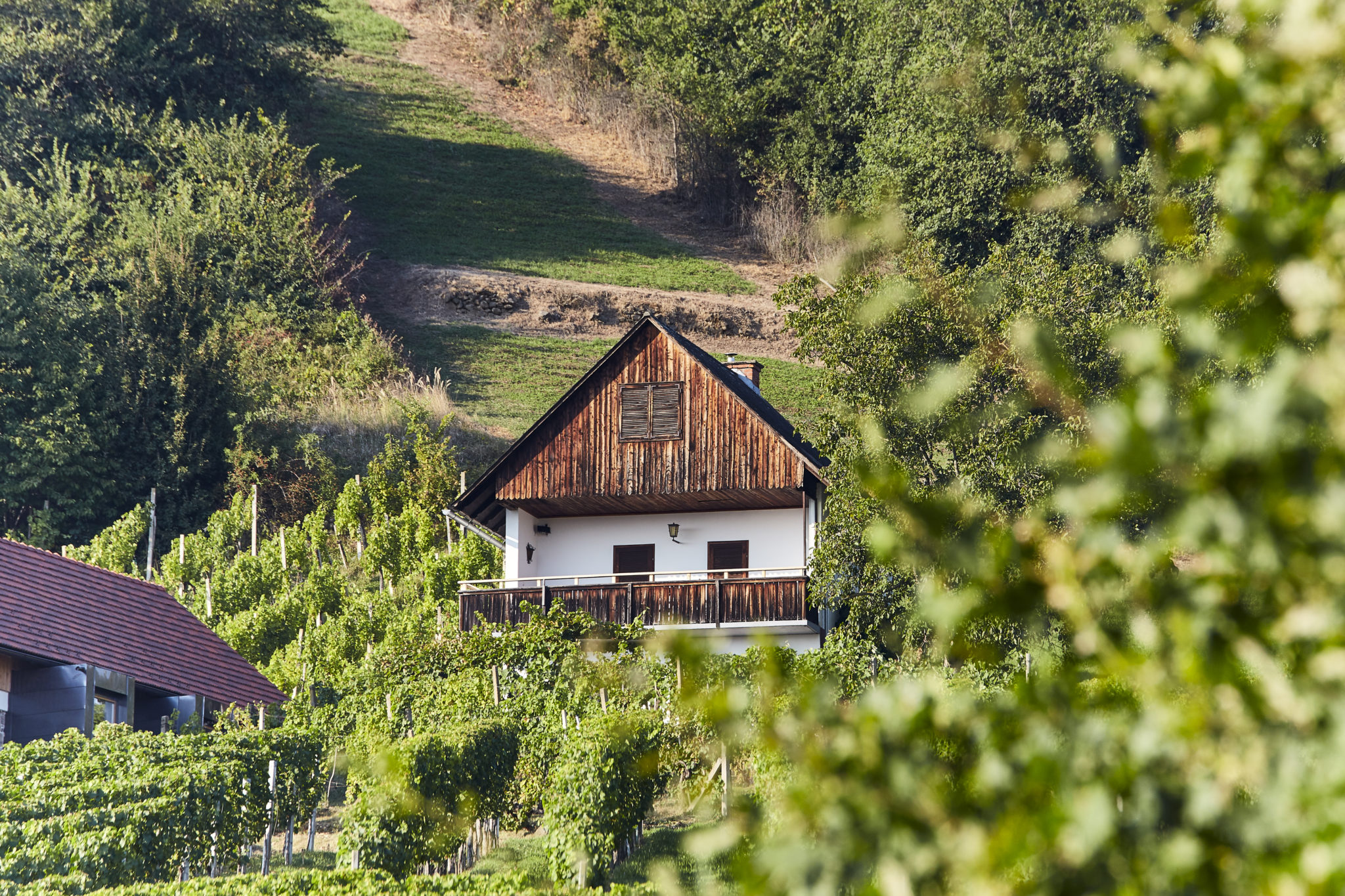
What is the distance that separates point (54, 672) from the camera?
19.1 metres

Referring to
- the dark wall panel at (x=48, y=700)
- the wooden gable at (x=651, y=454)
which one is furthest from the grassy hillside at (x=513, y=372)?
the dark wall panel at (x=48, y=700)

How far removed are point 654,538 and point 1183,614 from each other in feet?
83.1

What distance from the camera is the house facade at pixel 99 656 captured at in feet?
61.7

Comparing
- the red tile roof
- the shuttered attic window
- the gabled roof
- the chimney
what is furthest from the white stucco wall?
the red tile roof

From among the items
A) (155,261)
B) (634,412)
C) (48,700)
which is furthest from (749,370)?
(155,261)

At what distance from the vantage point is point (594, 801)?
50.5 ft

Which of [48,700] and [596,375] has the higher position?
[596,375]

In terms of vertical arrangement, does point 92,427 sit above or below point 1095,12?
below

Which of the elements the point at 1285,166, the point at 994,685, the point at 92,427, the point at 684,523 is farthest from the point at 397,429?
the point at 1285,166

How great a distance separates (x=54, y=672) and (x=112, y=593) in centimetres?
355

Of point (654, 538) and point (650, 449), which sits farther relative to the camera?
point (654, 538)

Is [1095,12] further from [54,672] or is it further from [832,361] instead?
[54,672]

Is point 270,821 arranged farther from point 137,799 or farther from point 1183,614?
point 1183,614

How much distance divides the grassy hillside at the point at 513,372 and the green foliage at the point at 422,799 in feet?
68.7
